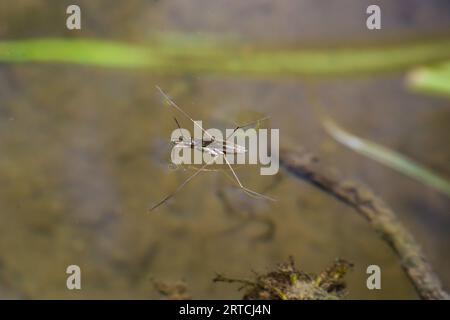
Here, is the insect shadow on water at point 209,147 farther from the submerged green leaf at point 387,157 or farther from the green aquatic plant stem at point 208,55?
the submerged green leaf at point 387,157

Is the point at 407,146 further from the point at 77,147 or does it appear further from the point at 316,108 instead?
the point at 77,147

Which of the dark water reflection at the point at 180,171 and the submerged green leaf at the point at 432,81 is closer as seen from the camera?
the submerged green leaf at the point at 432,81

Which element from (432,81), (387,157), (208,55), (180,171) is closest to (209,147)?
(180,171)

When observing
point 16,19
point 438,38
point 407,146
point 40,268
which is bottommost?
point 40,268

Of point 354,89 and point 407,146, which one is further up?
point 354,89

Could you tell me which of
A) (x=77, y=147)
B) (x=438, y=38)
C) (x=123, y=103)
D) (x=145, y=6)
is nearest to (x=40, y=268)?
(x=77, y=147)

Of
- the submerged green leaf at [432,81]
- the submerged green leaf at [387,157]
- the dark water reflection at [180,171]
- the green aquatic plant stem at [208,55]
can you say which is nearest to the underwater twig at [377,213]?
the dark water reflection at [180,171]
